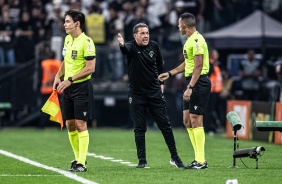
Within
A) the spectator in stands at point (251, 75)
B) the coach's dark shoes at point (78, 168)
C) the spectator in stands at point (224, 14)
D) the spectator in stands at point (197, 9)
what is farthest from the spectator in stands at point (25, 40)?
the coach's dark shoes at point (78, 168)

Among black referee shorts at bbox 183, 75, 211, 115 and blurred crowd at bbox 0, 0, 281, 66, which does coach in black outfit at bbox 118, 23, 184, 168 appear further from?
blurred crowd at bbox 0, 0, 281, 66

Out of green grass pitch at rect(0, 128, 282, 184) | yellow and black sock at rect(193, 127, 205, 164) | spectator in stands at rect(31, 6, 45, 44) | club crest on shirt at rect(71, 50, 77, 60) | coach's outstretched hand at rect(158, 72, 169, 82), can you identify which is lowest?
green grass pitch at rect(0, 128, 282, 184)

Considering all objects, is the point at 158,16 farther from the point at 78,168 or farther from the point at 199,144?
the point at 78,168

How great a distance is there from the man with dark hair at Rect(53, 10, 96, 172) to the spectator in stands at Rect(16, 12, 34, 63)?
12.5 metres

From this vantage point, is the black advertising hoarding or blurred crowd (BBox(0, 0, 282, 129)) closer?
the black advertising hoarding

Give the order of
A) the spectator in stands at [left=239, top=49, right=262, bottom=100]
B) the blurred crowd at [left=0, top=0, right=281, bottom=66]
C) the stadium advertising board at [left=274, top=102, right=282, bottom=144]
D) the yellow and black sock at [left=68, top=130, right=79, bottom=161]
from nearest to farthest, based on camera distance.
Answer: the yellow and black sock at [left=68, top=130, right=79, bottom=161], the stadium advertising board at [left=274, top=102, right=282, bottom=144], the spectator in stands at [left=239, top=49, right=262, bottom=100], the blurred crowd at [left=0, top=0, right=281, bottom=66]

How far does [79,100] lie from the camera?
11.0 meters

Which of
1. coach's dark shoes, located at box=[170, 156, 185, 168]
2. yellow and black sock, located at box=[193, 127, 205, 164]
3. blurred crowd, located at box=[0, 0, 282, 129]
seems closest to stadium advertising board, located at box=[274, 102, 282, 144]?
blurred crowd, located at box=[0, 0, 282, 129]

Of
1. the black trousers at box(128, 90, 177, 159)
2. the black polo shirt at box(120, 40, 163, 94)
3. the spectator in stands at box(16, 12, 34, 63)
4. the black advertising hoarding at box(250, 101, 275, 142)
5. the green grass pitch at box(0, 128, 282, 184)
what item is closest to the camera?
the green grass pitch at box(0, 128, 282, 184)

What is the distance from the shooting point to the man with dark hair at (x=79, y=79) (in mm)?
10945

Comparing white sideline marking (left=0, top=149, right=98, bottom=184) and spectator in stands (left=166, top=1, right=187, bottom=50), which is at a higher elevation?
spectator in stands (left=166, top=1, right=187, bottom=50)

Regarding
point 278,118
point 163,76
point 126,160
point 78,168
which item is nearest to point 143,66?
point 163,76

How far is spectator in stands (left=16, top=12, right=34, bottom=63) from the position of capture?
2345 cm

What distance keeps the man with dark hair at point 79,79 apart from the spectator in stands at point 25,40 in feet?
41.1
